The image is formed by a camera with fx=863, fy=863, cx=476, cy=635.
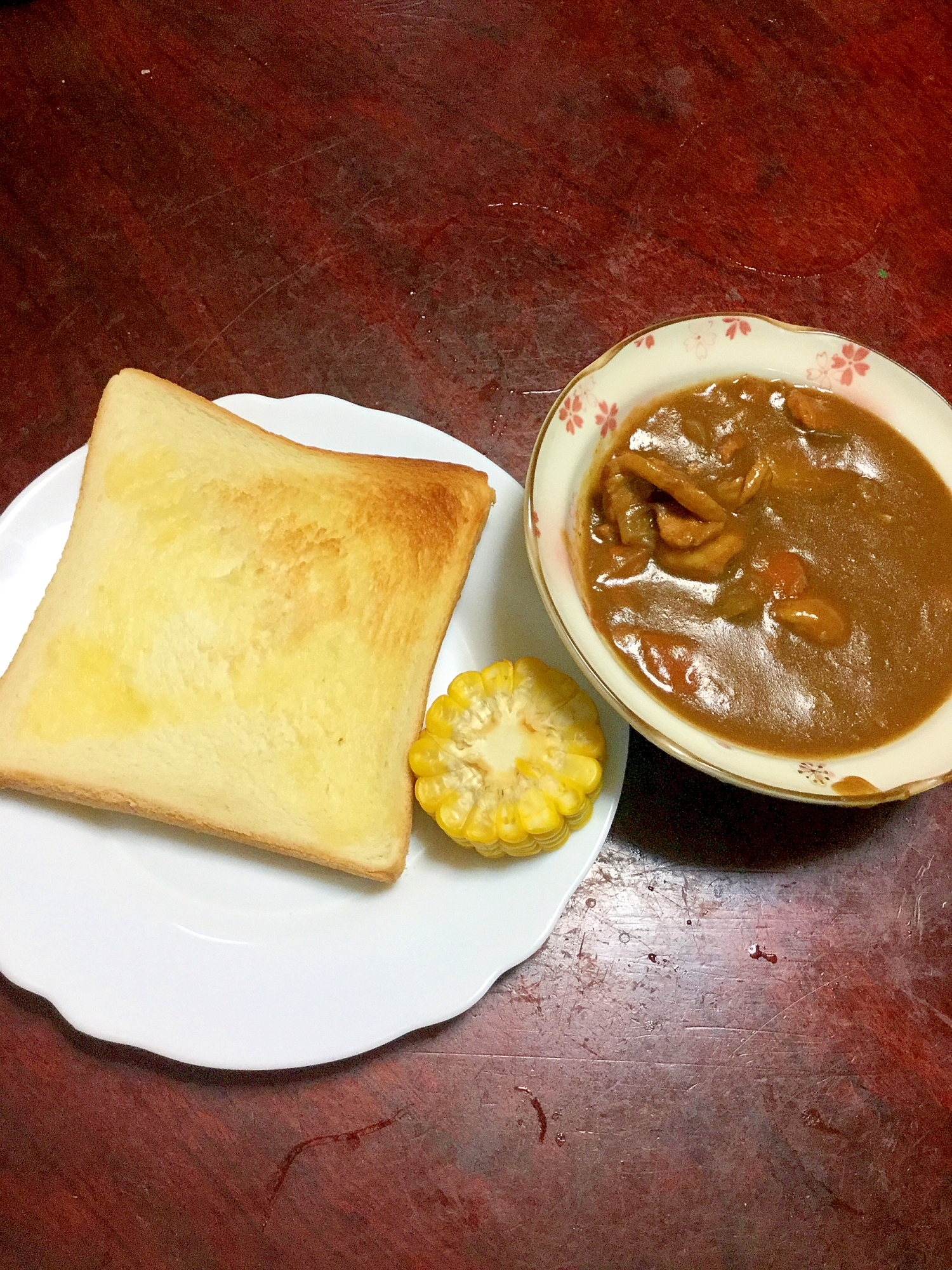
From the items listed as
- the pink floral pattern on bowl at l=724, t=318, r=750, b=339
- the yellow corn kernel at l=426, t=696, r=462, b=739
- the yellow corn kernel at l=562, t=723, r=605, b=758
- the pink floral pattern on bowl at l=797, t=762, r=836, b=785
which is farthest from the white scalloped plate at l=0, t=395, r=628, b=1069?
the pink floral pattern on bowl at l=724, t=318, r=750, b=339

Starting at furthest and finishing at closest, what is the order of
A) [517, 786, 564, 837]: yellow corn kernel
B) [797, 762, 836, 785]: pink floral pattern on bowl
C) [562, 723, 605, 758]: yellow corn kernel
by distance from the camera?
1. [562, 723, 605, 758]: yellow corn kernel
2. [517, 786, 564, 837]: yellow corn kernel
3. [797, 762, 836, 785]: pink floral pattern on bowl

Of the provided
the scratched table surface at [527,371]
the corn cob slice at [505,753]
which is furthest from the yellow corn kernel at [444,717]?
the scratched table surface at [527,371]

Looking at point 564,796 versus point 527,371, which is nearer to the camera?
point 564,796

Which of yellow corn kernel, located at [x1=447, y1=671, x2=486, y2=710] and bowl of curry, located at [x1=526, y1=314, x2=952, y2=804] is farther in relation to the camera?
yellow corn kernel, located at [x1=447, y1=671, x2=486, y2=710]

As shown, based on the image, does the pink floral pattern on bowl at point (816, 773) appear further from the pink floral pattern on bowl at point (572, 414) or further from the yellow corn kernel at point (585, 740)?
the pink floral pattern on bowl at point (572, 414)

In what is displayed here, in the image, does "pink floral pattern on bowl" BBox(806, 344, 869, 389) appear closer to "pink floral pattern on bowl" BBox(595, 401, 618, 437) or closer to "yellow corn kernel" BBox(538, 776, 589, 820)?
"pink floral pattern on bowl" BBox(595, 401, 618, 437)

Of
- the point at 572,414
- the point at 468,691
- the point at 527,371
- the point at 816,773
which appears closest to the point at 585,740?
the point at 468,691

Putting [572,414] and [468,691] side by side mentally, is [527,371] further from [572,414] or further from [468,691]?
[468,691]

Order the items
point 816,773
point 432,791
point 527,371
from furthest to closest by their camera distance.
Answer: point 527,371 < point 432,791 < point 816,773
